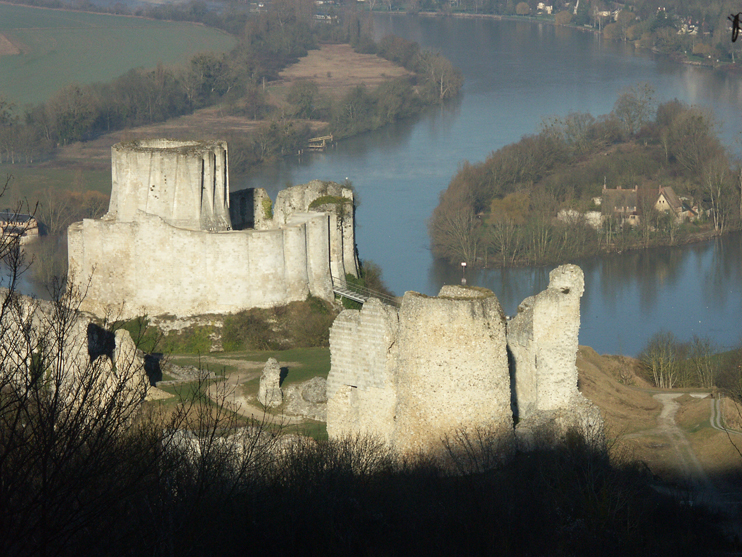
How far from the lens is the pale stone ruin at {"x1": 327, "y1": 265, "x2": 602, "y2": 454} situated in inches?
627

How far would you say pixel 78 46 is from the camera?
104312mm

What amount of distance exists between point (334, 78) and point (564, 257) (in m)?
53.8

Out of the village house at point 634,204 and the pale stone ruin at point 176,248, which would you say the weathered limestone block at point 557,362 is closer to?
the pale stone ruin at point 176,248

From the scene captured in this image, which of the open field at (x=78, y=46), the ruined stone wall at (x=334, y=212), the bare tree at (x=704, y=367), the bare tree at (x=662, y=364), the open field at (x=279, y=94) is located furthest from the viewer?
the open field at (x=78, y=46)

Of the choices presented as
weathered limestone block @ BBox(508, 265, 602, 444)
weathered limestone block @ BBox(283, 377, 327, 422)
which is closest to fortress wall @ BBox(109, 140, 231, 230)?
weathered limestone block @ BBox(283, 377, 327, 422)

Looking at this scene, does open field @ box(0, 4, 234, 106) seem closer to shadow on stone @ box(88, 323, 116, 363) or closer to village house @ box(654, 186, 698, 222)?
village house @ box(654, 186, 698, 222)

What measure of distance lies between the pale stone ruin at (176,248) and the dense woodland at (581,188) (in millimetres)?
28469

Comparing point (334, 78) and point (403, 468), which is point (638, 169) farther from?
point (403, 468)

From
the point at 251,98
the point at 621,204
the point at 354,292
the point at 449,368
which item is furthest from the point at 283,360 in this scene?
the point at 251,98

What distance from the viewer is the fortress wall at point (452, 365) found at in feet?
52.1

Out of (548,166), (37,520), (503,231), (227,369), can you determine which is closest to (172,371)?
(227,369)

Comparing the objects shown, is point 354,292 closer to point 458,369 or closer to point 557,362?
point 557,362

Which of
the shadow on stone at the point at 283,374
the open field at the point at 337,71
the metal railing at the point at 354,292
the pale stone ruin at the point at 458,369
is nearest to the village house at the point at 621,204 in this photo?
the metal railing at the point at 354,292

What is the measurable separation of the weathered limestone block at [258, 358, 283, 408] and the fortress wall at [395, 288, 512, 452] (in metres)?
7.52
